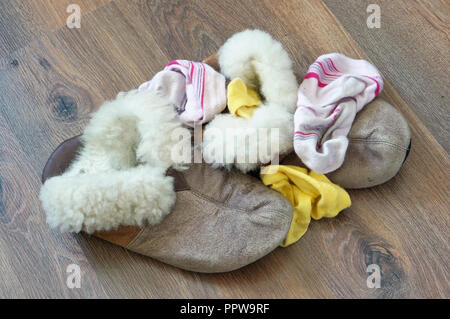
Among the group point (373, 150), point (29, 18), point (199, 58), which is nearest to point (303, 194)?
point (373, 150)

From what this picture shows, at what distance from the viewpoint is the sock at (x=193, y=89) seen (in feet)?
2.60

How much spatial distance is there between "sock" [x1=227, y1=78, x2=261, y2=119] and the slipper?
11 centimetres

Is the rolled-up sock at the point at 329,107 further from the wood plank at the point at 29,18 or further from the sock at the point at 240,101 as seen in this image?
the wood plank at the point at 29,18

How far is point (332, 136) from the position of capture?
0.78 metres

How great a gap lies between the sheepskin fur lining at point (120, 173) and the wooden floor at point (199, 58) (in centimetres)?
14

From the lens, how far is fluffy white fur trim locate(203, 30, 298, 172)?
73cm

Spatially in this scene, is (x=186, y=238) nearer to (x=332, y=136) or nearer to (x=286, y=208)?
(x=286, y=208)

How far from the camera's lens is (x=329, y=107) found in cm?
79

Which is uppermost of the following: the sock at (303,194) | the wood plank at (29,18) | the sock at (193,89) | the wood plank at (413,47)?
the wood plank at (29,18)

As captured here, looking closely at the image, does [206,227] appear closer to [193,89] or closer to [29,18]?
[193,89]

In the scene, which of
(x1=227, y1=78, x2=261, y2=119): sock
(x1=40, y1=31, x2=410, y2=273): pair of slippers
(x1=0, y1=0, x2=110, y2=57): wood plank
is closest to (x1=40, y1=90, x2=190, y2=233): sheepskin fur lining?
(x1=40, y1=31, x2=410, y2=273): pair of slippers

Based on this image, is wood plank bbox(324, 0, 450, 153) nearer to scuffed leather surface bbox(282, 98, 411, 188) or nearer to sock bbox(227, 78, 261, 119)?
scuffed leather surface bbox(282, 98, 411, 188)

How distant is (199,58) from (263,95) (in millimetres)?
215

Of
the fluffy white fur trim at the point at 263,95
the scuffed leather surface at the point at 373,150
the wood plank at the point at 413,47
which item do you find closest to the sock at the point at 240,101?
the fluffy white fur trim at the point at 263,95
